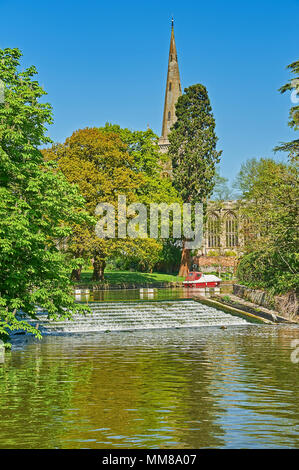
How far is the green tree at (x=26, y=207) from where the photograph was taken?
18.4 metres

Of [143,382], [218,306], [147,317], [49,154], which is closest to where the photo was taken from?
[143,382]

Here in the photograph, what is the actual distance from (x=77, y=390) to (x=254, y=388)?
417 centimetres

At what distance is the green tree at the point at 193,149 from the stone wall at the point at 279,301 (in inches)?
1659

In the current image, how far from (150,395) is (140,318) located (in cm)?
1670

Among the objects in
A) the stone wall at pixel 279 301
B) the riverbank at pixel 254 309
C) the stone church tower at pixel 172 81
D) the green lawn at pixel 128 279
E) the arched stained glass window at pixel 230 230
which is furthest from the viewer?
the stone church tower at pixel 172 81

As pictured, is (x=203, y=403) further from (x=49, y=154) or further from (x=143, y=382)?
(x=49, y=154)

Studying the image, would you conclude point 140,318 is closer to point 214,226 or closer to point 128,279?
point 128,279

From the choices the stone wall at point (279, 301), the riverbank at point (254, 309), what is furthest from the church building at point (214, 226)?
the riverbank at point (254, 309)

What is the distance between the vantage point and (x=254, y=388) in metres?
13.8

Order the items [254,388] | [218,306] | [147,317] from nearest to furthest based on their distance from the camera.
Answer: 1. [254,388]
2. [147,317]
3. [218,306]

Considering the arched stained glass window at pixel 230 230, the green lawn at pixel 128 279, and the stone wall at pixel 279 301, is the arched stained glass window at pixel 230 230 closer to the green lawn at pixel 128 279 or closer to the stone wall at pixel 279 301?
the green lawn at pixel 128 279

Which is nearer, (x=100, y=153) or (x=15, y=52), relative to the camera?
(x=15, y=52)

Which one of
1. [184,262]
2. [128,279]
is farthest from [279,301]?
[184,262]
